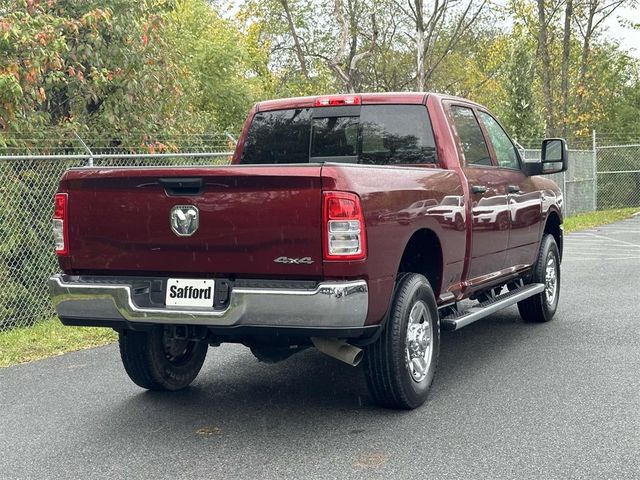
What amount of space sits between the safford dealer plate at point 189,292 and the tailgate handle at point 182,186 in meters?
0.48

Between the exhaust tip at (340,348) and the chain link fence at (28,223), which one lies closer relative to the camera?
the exhaust tip at (340,348)

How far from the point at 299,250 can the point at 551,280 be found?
4533 millimetres

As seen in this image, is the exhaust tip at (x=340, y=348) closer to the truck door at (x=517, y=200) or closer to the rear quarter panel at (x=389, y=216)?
the rear quarter panel at (x=389, y=216)

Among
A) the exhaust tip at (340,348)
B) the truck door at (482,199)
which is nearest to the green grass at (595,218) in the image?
the truck door at (482,199)

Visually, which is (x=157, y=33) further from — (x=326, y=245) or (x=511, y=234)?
(x=326, y=245)

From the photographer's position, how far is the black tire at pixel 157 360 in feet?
18.8

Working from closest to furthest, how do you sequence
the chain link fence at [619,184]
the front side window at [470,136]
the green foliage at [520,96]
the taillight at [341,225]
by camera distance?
the taillight at [341,225], the front side window at [470,136], the chain link fence at [619,184], the green foliage at [520,96]

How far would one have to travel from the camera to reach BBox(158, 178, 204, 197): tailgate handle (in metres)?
4.74

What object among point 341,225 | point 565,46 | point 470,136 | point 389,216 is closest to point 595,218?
point 565,46

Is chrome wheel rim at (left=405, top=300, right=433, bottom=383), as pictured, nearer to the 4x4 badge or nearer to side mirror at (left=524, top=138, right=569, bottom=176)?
the 4x4 badge

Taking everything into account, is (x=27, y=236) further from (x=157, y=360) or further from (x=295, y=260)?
(x=295, y=260)

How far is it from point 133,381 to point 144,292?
120 cm

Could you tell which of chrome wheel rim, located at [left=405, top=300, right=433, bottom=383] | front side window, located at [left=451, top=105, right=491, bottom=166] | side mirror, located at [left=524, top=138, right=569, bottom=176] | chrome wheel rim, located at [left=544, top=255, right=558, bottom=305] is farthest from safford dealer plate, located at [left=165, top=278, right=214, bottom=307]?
chrome wheel rim, located at [left=544, top=255, right=558, bottom=305]

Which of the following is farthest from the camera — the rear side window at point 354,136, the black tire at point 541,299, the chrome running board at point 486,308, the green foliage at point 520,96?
the green foliage at point 520,96
